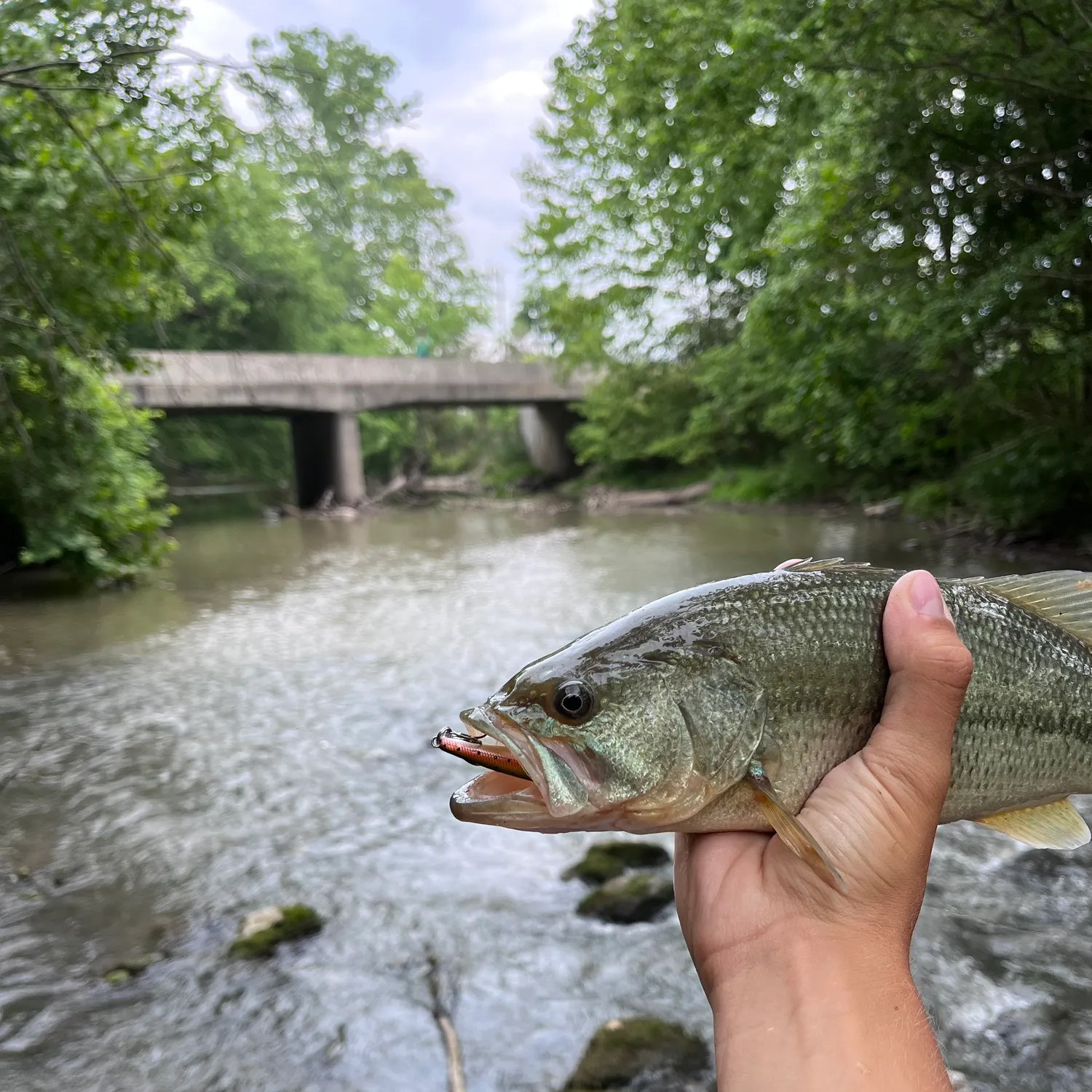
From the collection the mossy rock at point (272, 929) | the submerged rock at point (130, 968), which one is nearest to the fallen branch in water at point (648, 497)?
Answer: the mossy rock at point (272, 929)

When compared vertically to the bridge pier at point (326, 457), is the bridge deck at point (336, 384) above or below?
above

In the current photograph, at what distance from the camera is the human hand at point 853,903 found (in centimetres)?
171

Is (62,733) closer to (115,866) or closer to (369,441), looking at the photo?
(115,866)

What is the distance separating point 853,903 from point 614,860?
394 cm

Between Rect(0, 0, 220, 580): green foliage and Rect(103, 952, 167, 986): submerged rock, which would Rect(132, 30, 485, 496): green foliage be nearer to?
Rect(0, 0, 220, 580): green foliage

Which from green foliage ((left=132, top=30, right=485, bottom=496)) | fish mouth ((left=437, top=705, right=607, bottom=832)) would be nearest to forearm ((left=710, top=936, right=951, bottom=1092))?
fish mouth ((left=437, top=705, right=607, bottom=832))

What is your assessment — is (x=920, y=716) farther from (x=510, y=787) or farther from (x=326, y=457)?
(x=326, y=457)

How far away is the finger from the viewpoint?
201 centimetres

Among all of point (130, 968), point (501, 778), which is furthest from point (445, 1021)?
point (501, 778)

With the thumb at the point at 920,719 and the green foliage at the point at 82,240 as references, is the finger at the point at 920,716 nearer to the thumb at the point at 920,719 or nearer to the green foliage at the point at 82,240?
the thumb at the point at 920,719

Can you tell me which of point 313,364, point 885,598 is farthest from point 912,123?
point 313,364

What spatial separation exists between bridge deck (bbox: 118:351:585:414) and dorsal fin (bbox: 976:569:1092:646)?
26348 mm

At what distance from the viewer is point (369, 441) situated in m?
43.8

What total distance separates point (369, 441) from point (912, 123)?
3693cm
